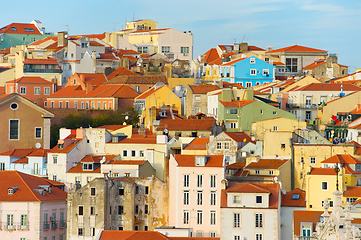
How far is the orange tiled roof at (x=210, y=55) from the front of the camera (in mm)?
113750

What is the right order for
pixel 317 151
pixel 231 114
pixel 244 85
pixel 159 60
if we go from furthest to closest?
pixel 159 60, pixel 244 85, pixel 231 114, pixel 317 151

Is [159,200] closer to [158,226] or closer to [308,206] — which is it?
[158,226]

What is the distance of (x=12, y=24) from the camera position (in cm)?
14438

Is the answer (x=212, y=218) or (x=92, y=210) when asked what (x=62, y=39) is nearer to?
(x=92, y=210)

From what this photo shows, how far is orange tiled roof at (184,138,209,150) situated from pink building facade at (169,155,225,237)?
7.17 meters

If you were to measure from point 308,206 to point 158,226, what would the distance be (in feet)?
34.5

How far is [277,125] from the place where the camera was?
234 feet

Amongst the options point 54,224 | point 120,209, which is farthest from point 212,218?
point 54,224

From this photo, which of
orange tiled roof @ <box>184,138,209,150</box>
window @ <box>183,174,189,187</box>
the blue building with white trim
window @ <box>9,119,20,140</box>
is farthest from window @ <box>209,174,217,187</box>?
the blue building with white trim

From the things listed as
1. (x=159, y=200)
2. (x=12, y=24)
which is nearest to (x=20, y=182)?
(x=159, y=200)

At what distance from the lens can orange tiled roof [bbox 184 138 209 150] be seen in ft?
222

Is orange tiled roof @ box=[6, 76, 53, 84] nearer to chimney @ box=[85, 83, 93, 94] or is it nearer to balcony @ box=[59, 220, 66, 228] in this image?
chimney @ box=[85, 83, 93, 94]

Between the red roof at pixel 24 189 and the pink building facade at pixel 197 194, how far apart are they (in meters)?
8.28

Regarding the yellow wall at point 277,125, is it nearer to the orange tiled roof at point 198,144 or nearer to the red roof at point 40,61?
the orange tiled roof at point 198,144
